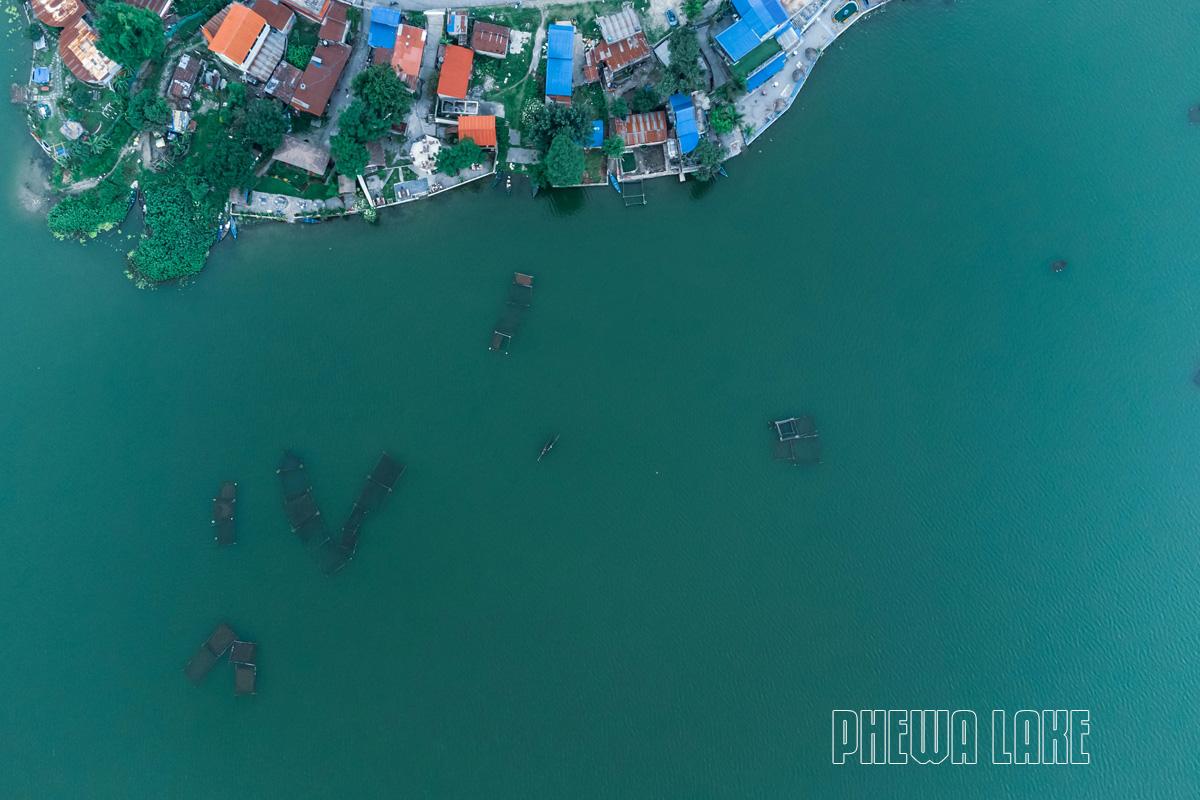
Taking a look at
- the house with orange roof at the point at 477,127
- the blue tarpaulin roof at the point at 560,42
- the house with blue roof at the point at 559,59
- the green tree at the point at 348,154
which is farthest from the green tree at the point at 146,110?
the blue tarpaulin roof at the point at 560,42

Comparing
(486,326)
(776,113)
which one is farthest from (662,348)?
(776,113)

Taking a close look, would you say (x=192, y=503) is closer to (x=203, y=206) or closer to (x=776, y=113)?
(x=203, y=206)

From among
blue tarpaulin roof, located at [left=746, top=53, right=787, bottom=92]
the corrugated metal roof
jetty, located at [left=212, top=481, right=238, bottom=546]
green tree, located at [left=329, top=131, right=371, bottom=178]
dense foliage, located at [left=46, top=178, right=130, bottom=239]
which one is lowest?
jetty, located at [left=212, top=481, right=238, bottom=546]

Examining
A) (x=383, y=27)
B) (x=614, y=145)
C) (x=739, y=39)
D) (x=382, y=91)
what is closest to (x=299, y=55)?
(x=383, y=27)

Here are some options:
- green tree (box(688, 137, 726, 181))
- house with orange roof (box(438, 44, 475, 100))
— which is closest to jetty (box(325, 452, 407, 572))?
house with orange roof (box(438, 44, 475, 100))

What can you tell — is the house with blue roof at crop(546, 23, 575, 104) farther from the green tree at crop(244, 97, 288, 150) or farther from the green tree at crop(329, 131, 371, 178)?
the green tree at crop(244, 97, 288, 150)

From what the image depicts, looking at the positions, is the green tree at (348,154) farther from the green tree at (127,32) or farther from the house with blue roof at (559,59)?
the house with blue roof at (559,59)

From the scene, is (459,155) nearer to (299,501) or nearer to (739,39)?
(739,39)
